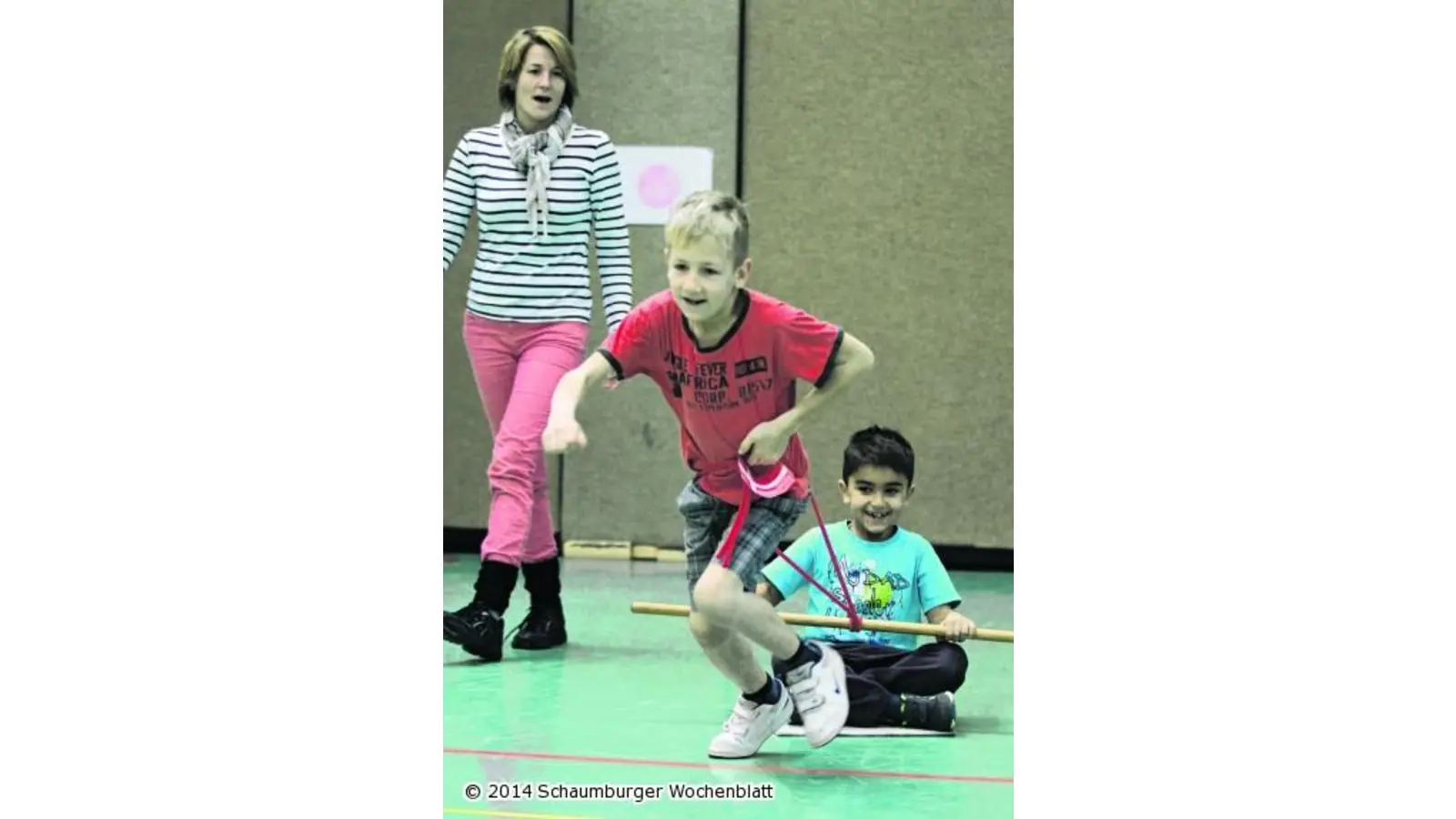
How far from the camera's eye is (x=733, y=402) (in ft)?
10.0

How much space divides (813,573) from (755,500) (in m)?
0.27

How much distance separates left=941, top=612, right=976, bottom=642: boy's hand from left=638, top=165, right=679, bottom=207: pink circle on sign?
91 cm

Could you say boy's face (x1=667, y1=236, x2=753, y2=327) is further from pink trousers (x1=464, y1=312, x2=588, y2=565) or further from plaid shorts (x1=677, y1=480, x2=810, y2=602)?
pink trousers (x1=464, y1=312, x2=588, y2=565)

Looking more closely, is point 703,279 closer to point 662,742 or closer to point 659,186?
point 659,186

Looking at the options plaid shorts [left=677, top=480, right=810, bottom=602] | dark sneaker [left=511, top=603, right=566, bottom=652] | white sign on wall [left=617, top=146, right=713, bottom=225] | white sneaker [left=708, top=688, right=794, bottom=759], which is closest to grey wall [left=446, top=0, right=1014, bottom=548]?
white sign on wall [left=617, top=146, right=713, bottom=225]

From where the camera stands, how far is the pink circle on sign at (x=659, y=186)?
3.30m

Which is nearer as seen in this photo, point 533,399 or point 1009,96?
point 1009,96

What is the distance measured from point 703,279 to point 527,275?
65cm

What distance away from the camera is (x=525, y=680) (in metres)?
3.57

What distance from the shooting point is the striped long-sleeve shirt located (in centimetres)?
327

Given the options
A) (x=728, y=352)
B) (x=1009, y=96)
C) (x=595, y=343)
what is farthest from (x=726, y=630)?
(x=1009, y=96)

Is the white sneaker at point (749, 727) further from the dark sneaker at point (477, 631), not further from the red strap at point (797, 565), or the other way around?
the dark sneaker at point (477, 631)

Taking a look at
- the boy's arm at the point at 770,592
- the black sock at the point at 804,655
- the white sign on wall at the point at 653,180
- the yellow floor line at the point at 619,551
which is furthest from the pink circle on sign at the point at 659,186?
the yellow floor line at the point at 619,551
